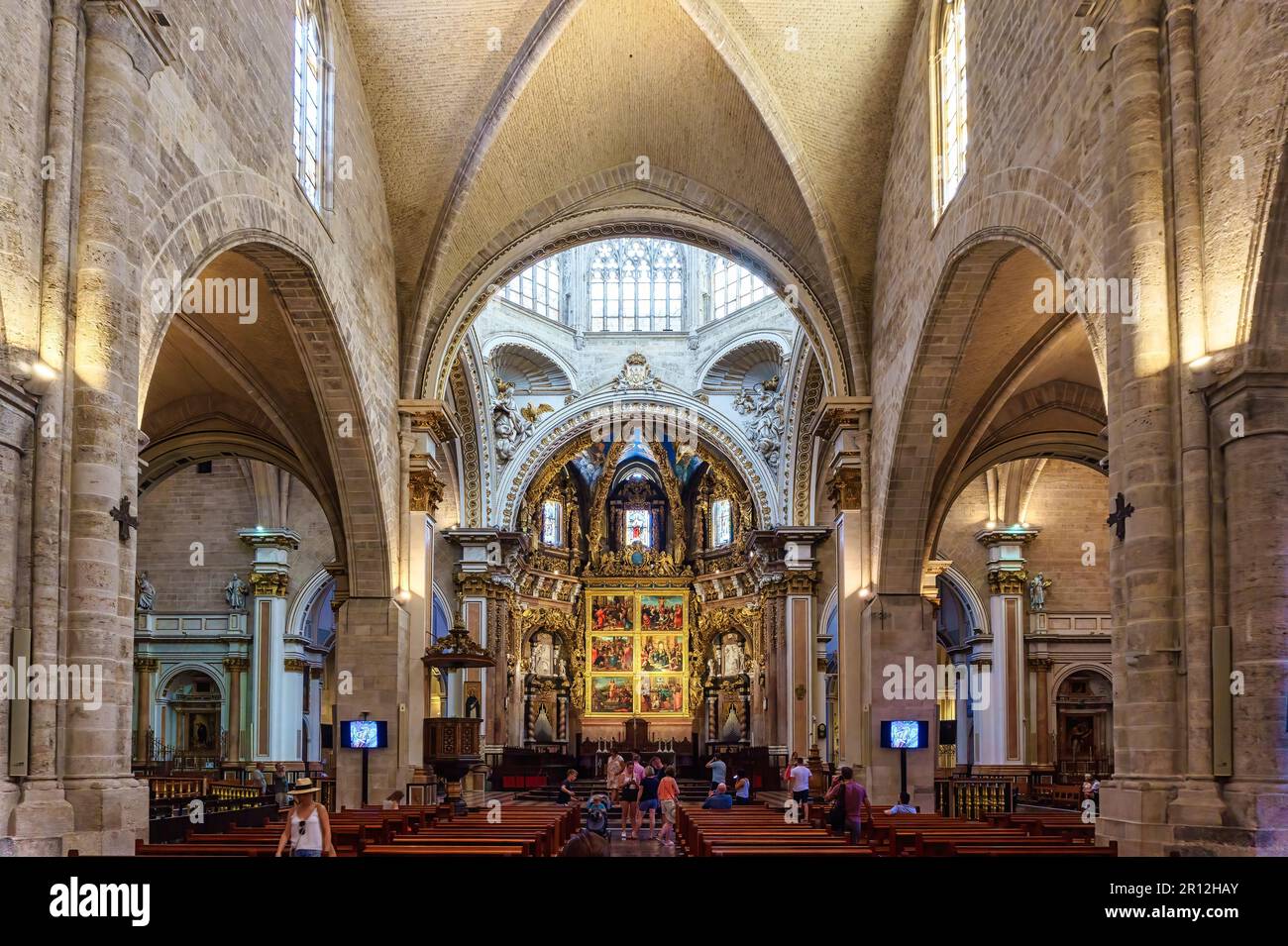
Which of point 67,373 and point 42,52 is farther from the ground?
point 42,52

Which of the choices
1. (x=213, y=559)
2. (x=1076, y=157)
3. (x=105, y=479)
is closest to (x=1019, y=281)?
(x=1076, y=157)

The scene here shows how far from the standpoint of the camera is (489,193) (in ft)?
77.7

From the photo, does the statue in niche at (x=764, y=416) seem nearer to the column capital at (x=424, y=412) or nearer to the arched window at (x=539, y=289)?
the arched window at (x=539, y=289)

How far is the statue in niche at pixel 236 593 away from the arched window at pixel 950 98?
19971 millimetres

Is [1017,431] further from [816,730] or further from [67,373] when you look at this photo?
[67,373]

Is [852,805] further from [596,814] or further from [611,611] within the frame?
[611,611]

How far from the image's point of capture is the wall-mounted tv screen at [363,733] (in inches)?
882

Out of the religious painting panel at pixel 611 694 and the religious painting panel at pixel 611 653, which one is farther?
the religious painting panel at pixel 611 653

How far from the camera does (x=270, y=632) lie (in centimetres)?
3222

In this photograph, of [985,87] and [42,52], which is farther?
[985,87]

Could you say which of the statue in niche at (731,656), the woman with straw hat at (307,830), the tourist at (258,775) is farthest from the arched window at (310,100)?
the statue in niche at (731,656)

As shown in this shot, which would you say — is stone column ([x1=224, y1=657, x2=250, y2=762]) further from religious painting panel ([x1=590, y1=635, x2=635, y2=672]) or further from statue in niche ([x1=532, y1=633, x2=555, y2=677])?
religious painting panel ([x1=590, y1=635, x2=635, y2=672])
